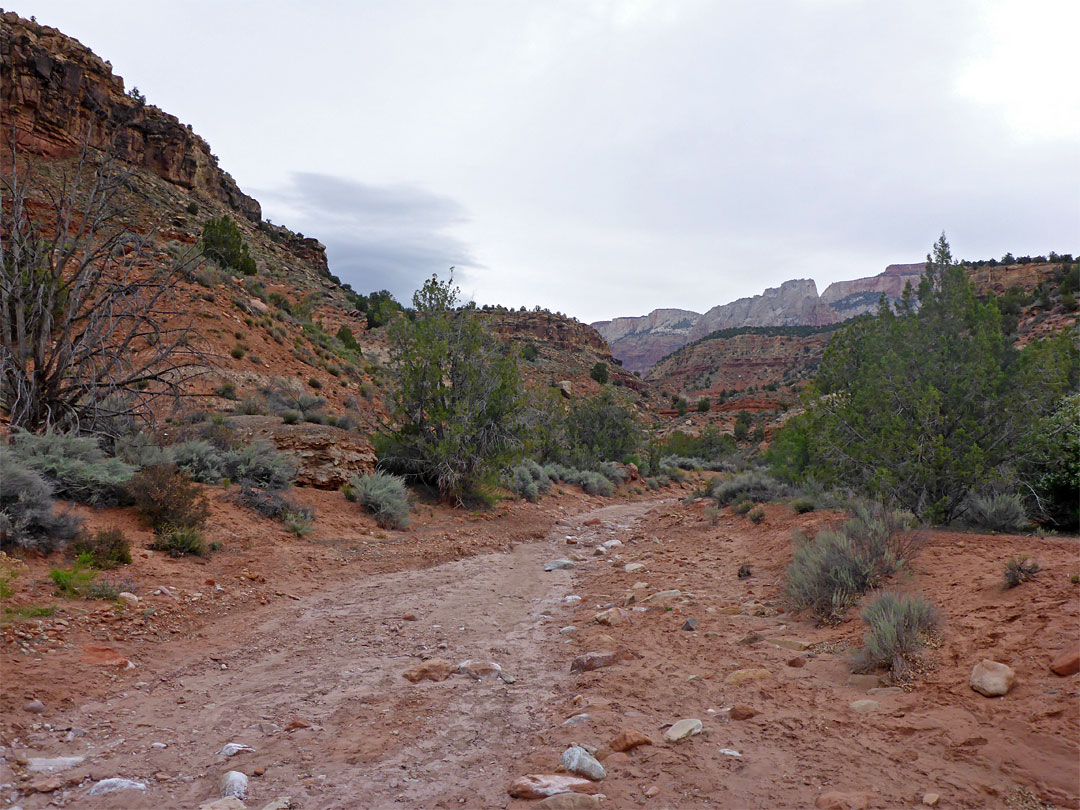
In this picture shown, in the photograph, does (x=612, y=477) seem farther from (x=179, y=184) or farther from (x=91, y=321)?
(x=179, y=184)

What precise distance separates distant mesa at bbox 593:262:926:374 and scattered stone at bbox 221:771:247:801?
14022cm

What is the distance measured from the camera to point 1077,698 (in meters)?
3.03

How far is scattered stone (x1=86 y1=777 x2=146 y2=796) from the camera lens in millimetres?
2896

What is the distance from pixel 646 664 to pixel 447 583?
395cm

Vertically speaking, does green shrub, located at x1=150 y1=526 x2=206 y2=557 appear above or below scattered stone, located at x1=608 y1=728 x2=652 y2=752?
above

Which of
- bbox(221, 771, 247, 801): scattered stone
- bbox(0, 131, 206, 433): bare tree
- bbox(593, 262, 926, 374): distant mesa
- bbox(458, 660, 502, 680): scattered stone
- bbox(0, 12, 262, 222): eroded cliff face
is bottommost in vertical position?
bbox(458, 660, 502, 680): scattered stone

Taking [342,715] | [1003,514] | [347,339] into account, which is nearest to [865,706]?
[342,715]

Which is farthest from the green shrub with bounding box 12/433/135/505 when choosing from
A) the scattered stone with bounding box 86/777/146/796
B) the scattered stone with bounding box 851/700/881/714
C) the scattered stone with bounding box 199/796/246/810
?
the scattered stone with bounding box 851/700/881/714

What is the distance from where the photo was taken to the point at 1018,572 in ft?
15.7

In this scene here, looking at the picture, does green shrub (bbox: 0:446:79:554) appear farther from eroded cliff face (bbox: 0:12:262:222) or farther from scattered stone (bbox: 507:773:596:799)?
eroded cliff face (bbox: 0:12:262:222)

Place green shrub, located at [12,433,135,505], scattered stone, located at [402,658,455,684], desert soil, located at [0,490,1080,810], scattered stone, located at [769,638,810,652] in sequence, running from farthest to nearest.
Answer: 1. green shrub, located at [12,433,135,505]
2. scattered stone, located at [769,638,810,652]
3. scattered stone, located at [402,658,455,684]
4. desert soil, located at [0,490,1080,810]

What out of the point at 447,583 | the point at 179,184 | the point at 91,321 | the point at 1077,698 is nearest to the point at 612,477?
the point at 447,583

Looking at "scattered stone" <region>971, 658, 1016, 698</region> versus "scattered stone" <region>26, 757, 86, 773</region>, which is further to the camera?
"scattered stone" <region>971, 658, 1016, 698</region>

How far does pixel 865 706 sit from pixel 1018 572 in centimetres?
230
